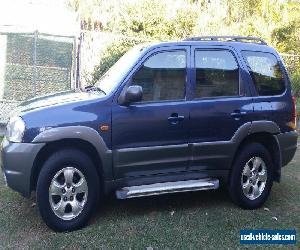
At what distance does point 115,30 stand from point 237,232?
9.06 meters

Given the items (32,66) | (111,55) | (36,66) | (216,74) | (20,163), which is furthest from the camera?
(111,55)

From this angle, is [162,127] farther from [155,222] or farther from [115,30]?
[115,30]

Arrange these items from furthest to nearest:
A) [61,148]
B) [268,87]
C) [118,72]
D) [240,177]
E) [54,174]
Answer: [268,87]
[240,177]
[118,72]
[61,148]
[54,174]

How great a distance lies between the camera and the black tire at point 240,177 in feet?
18.1

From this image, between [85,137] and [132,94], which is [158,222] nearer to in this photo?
[85,137]

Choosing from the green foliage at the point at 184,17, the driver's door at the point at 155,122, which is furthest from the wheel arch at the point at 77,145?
the green foliage at the point at 184,17

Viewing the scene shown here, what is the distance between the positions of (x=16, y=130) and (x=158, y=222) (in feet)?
6.02

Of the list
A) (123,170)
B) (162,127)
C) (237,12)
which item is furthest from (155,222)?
(237,12)

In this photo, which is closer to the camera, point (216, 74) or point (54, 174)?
point (54, 174)

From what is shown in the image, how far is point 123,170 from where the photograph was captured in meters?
4.96

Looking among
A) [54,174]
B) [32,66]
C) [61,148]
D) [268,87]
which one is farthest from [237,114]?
[32,66]

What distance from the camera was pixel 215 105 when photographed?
17.4 ft

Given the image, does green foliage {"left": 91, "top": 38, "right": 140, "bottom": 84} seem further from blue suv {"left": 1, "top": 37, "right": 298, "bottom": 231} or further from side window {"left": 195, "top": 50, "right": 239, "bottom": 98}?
side window {"left": 195, "top": 50, "right": 239, "bottom": 98}

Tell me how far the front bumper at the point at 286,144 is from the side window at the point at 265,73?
1.81 ft
